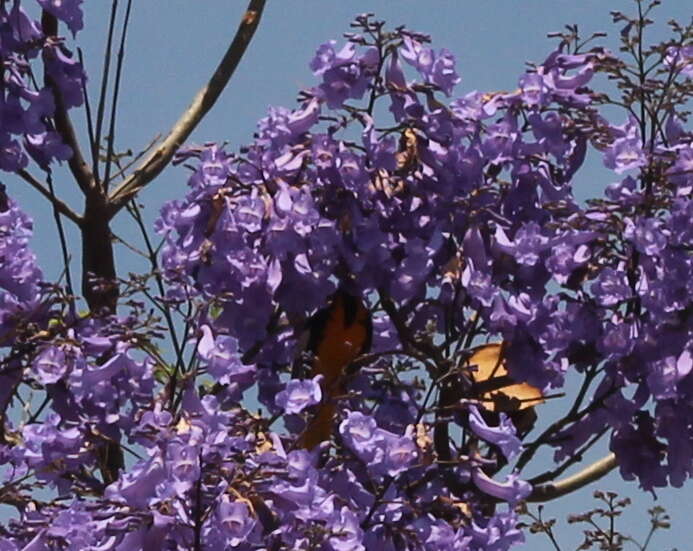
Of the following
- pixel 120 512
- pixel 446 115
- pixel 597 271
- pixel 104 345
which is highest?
pixel 446 115

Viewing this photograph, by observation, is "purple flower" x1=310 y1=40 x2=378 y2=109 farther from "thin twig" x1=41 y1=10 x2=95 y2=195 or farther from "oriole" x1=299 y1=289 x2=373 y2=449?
"thin twig" x1=41 y1=10 x2=95 y2=195

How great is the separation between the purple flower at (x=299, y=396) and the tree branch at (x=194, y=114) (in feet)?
7.35

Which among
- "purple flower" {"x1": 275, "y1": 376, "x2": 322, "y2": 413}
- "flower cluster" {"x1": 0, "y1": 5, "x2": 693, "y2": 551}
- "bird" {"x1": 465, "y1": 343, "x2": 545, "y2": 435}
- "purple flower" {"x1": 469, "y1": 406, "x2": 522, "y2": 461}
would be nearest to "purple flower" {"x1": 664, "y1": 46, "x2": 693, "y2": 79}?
"flower cluster" {"x1": 0, "y1": 5, "x2": 693, "y2": 551}

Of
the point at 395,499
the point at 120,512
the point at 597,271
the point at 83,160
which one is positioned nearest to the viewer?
the point at 120,512

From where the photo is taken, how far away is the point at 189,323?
21.9 feet

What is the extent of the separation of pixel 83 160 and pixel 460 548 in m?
2.84

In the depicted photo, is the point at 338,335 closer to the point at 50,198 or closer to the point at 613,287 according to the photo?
the point at 613,287

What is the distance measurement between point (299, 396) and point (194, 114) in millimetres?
2868

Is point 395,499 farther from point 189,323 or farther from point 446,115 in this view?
point 446,115

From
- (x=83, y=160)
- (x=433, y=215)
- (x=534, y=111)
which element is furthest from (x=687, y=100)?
(x=83, y=160)

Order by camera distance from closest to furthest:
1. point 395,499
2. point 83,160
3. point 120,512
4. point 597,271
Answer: point 120,512, point 395,499, point 597,271, point 83,160

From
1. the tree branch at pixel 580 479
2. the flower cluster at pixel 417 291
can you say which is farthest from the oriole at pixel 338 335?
the tree branch at pixel 580 479

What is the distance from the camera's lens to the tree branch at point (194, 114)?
329 inches

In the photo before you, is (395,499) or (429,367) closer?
(395,499)
